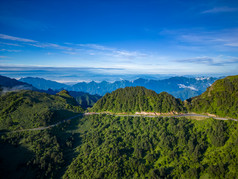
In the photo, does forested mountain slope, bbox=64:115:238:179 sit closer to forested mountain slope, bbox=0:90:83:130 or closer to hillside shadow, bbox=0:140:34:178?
hillside shadow, bbox=0:140:34:178

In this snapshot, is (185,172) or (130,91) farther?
(130,91)

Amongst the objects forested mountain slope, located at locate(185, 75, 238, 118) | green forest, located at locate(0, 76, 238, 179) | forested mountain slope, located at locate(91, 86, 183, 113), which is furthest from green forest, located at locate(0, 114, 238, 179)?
forested mountain slope, located at locate(91, 86, 183, 113)

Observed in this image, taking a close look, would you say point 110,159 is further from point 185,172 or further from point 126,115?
point 126,115

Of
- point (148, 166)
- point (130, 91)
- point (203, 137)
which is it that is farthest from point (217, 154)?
point (130, 91)

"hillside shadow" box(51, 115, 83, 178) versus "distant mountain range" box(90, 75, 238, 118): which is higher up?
"distant mountain range" box(90, 75, 238, 118)

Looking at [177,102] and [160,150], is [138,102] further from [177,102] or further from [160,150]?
[160,150]
